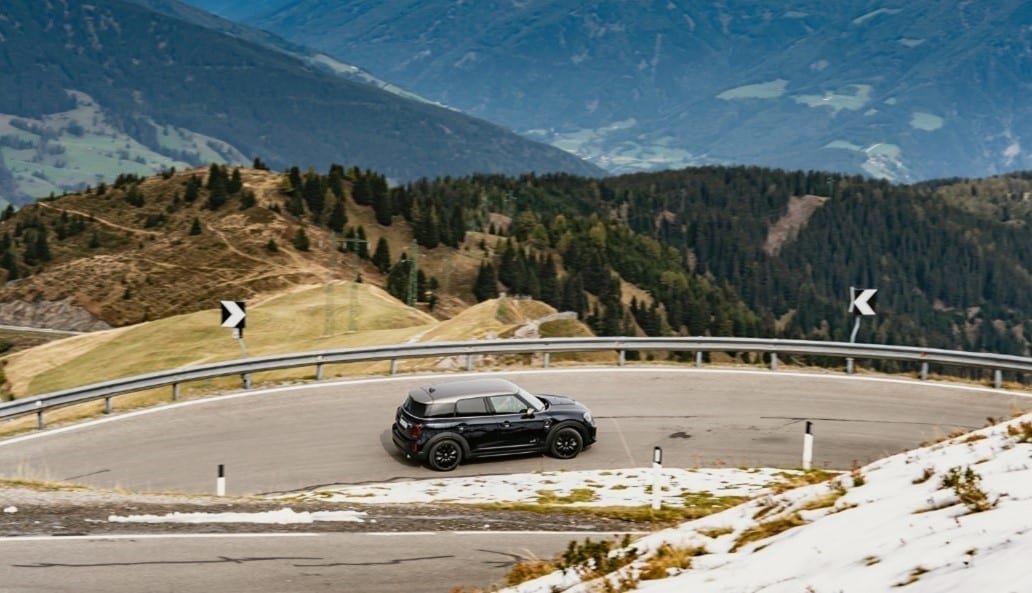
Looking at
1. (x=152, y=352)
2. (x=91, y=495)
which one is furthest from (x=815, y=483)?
(x=152, y=352)

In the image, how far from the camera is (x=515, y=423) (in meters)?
21.7

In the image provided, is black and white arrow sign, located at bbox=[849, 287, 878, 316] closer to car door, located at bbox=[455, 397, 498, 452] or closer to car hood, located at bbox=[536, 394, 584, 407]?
car hood, located at bbox=[536, 394, 584, 407]

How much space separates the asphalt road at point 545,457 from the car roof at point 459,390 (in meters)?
1.35

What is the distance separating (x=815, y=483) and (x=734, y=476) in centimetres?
911

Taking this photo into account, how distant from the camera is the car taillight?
21250mm

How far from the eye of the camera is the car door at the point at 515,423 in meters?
21.7

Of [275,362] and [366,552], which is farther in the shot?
[275,362]

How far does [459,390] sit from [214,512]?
291 inches

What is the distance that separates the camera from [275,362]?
28203mm

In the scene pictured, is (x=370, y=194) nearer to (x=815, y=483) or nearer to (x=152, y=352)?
(x=152, y=352)

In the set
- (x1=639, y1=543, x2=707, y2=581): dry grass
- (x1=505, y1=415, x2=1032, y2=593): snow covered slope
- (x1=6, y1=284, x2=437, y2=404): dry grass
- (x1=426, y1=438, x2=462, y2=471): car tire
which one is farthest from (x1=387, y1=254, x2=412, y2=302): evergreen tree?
(x1=639, y1=543, x2=707, y2=581): dry grass

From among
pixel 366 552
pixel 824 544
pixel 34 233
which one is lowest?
pixel 366 552

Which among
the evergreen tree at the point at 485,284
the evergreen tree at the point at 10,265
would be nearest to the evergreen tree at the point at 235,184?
the evergreen tree at the point at 10,265

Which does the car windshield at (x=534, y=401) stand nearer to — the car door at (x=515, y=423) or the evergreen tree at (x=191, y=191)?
the car door at (x=515, y=423)
